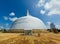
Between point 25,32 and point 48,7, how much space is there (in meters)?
1.19

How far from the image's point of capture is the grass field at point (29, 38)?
3.84m

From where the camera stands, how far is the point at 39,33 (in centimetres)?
423

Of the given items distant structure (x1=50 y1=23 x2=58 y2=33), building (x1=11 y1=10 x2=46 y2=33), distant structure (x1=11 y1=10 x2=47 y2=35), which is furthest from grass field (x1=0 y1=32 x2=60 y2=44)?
building (x1=11 y1=10 x2=46 y2=33)

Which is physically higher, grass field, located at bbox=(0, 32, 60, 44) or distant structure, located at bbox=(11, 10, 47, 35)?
distant structure, located at bbox=(11, 10, 47, 35)

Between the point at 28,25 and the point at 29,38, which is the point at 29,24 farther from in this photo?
the point at 29,38

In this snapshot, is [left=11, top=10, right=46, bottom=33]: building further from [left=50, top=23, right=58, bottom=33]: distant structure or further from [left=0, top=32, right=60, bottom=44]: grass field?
[left=0, top=32, right=60, bottom=44]: grass field

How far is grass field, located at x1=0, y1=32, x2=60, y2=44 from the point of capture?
151 inches

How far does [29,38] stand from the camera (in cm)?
409

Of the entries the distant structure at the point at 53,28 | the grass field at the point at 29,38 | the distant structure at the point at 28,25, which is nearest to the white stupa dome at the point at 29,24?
the distant structure at the point at 28,25

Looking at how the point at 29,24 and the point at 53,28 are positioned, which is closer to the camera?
the point at 53,28

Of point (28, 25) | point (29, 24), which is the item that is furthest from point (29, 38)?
point (29, 24)

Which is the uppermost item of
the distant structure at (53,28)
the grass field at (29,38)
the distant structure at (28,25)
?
the distant structure at (28,25)

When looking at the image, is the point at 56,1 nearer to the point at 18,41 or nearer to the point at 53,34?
the point at 53,34

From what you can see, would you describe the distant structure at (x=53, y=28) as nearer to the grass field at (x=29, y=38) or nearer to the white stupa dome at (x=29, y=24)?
the grass field at (x=29, y=38)
